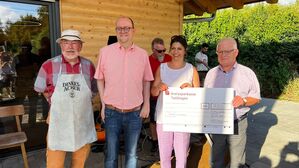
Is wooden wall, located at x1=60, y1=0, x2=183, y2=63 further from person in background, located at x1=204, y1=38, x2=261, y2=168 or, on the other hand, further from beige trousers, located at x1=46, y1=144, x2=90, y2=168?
person in background, located at x1=204, y1=38, x2=261, y2=168

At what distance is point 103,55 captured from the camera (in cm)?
226

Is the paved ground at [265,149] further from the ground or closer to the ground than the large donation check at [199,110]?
closer to the ground

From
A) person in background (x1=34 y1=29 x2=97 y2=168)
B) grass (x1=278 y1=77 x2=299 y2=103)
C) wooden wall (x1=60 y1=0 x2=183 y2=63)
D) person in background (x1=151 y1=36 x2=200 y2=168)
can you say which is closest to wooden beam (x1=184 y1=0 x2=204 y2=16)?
wooden wall (x1=60 y1=0 x2=183 y2=63)

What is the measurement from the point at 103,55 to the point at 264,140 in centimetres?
361

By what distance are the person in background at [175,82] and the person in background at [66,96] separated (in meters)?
0.65

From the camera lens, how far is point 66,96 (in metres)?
2.08

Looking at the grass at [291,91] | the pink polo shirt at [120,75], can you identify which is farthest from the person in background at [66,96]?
the grass at [291,91]

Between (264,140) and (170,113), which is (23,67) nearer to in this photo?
(170,113)

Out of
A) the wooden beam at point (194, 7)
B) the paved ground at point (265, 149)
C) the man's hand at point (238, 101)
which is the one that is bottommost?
the paved ground at point (265, 149)

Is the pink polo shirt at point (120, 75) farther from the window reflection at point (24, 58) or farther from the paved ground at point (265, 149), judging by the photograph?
the window reflection at point (24, 58)

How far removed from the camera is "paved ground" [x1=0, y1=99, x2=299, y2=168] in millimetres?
3559

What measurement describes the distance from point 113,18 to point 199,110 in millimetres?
3148

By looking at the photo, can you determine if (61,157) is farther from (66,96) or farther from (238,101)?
(238,101)

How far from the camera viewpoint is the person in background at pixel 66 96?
209cm
